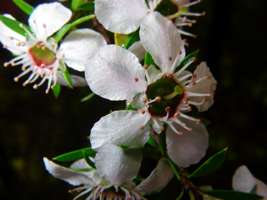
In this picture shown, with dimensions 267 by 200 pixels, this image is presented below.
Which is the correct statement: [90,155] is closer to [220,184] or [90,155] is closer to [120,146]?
[120,146]

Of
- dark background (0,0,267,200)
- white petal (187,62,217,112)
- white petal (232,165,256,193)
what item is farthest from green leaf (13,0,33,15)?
dark background (0,0,267,200)

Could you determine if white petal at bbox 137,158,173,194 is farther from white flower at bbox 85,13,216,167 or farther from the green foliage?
the green foliage

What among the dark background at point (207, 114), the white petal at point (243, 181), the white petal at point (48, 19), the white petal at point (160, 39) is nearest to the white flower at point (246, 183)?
the white petal at point (243, 181)

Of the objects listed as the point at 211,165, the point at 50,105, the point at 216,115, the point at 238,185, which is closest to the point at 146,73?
the point at 211,165

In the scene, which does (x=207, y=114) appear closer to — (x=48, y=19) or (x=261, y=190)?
(x=261, y=190)

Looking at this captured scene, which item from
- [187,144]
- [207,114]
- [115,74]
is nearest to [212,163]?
[187,144]

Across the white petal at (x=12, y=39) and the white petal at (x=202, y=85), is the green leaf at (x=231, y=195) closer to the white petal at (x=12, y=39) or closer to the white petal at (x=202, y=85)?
the white petal at (x=202, y=85)
